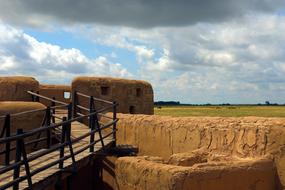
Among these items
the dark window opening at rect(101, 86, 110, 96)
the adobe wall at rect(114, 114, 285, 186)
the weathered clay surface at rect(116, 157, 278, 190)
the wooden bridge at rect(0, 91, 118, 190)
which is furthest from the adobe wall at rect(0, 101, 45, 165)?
the dark window opening at rect(101, 86, 110, 96)

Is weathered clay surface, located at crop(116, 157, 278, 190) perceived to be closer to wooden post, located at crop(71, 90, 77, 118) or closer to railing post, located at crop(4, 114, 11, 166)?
railing post, located at crop(4, 114, 11, 166)

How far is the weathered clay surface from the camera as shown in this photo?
368 inches

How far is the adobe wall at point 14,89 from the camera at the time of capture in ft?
57.4

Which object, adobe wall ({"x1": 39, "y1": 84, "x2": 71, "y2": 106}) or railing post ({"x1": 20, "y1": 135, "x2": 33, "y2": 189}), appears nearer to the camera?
railing post ({"x1": 20, "y1": 135, "x2": 33, "y2": 189})

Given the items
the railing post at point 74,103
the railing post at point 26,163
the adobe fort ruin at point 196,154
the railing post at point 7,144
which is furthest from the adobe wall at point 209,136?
the railing post at point 26,163

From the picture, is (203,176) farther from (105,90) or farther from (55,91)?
(55,91)

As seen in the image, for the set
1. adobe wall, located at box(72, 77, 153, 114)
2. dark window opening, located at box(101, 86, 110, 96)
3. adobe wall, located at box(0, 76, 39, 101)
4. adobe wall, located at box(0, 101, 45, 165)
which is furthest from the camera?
dark window opening, located at box(101, 86, 110, 96)

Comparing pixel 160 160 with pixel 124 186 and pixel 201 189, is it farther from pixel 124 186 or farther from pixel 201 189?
pixel 201 189

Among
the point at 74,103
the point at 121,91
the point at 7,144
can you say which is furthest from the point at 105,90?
the point at 7,144

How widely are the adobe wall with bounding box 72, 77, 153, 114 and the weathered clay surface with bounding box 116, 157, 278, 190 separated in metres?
8.52

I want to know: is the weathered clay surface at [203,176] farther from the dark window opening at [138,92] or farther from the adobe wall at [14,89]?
the dark window opening at [138,92]

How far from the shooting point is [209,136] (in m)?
11.5

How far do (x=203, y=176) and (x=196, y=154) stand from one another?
142cm

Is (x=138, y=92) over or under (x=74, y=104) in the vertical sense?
over
